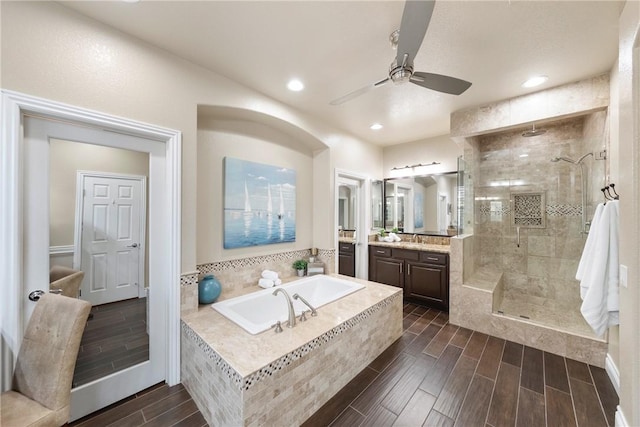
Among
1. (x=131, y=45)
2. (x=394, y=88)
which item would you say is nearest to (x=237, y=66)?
(x=131, y=45)

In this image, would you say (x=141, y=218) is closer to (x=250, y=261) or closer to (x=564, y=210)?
(x=250, y=261)

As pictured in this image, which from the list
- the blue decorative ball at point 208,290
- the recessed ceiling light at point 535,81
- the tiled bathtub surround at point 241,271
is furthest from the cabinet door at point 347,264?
the recessed ceiling light at point 535,81

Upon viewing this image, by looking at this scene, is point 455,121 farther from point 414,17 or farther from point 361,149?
point 414,17

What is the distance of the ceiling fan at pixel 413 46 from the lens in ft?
3.79

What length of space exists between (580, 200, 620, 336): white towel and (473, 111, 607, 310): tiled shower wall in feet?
4.49

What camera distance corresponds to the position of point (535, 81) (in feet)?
7.85

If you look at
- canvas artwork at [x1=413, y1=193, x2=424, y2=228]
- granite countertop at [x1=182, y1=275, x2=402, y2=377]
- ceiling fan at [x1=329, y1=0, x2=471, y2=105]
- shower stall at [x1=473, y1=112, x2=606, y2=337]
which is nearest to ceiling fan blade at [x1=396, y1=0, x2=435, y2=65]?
ceiling fan at [x1=329, y1=0, x2=471, y2=105]

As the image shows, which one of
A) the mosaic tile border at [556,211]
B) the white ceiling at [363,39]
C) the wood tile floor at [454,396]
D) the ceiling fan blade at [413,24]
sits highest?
the white ceiling at [363,39]

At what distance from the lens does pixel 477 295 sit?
2.96 metres

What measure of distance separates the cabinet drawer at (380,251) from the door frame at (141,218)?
10.9 ft

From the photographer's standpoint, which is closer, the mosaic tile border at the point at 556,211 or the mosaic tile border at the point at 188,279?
the mosaic tile border at the point at 188,279

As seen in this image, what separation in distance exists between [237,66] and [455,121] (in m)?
2.74

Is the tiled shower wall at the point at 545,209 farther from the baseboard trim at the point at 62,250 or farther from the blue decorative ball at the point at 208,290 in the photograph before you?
the baseboard trim at the point at 62,250

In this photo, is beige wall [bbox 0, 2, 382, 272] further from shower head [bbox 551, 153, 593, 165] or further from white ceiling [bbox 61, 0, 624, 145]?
shower head [bbox 551, 153, 593, 165]
